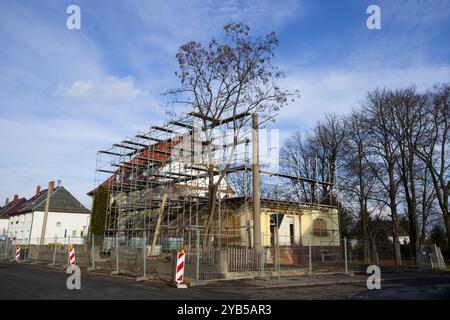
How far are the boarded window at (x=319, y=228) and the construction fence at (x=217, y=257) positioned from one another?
67 cm

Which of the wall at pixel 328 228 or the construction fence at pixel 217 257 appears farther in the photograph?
the wall at pixel 328 228

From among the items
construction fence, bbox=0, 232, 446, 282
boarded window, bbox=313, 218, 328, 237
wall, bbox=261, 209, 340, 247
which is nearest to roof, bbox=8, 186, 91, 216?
construction fence, bbox=0, 232, 446, 282

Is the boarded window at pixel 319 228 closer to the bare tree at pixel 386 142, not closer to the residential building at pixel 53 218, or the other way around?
the bare tree at pixel 386 142

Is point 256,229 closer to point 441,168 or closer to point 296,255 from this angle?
point 296,255

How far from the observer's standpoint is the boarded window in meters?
32.0

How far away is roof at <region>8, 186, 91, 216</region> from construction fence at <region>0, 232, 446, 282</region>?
22597mm

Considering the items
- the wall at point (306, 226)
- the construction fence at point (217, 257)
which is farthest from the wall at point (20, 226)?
the wall at point (306, 226)

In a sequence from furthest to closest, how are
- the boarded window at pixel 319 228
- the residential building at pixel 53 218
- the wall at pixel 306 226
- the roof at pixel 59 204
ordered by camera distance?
the roof at pixel 59 204
the residential building at pixel 53 218
the boarded window at pixel 319 228
the wall at pixel 306 226

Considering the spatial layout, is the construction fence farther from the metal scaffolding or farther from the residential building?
the residential building

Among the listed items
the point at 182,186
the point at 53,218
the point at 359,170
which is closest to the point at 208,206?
the point at 182,186

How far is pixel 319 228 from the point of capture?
32.1 meters

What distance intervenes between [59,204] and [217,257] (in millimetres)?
44975

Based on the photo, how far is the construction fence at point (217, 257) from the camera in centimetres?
1711
